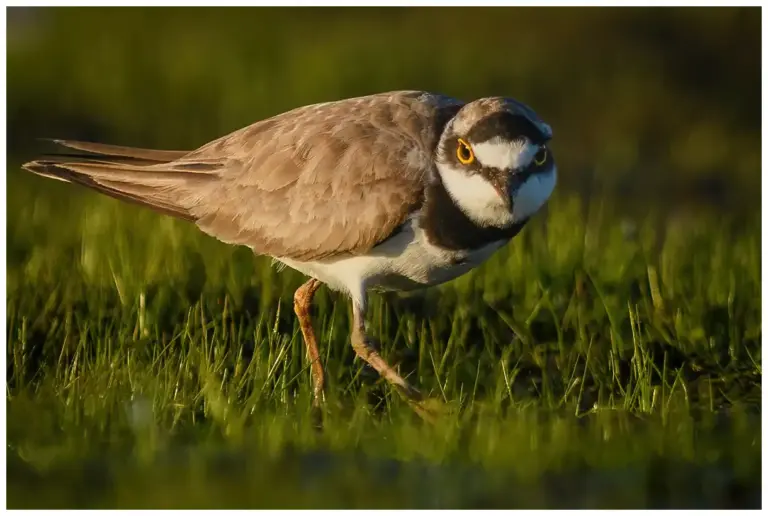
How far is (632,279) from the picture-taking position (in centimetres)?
791

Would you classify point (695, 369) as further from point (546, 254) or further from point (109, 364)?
point (109, 364)

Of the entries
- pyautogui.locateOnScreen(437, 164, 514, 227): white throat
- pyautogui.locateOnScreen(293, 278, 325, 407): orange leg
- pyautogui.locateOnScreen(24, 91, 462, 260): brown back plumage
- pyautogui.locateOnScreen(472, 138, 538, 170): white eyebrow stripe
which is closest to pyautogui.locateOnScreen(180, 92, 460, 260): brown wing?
pyautogui.locateOnScreen(24, 91, 462, 260): brown back plumage

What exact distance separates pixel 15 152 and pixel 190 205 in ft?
20.1

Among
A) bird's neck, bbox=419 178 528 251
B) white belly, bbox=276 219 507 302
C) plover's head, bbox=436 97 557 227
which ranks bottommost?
white belly, bbox=276 219 507 302

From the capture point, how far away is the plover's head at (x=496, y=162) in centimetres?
625

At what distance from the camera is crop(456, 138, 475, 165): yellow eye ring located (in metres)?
→ 6.35

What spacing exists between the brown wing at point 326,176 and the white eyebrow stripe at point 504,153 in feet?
1.17

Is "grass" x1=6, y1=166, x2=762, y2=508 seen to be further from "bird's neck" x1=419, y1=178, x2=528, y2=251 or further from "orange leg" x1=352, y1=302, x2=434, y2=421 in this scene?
"bird's neck" x1=419, y1=178, x2=528, y2=251

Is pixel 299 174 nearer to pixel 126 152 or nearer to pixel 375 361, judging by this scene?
pixel 375 361

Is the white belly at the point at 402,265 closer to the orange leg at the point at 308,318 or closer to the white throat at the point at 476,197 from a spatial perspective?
the white throat at the point at 476,197

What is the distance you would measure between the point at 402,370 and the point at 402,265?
0.87 m

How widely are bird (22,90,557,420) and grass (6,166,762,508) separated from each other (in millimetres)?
441

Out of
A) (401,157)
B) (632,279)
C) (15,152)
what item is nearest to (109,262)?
(401,157)

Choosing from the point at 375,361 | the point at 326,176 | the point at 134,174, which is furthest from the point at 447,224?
the point at 134,174
